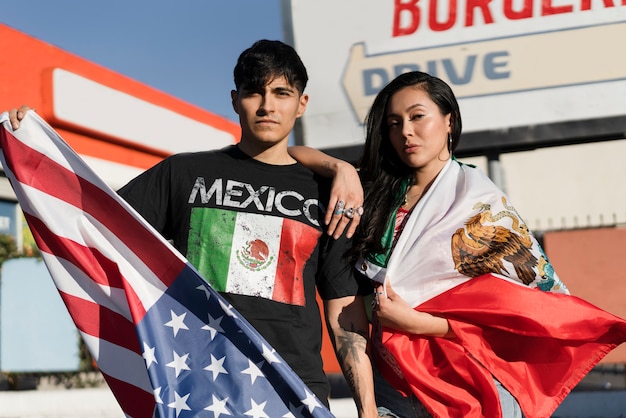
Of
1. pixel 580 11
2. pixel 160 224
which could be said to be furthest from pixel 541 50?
pixel 160 224

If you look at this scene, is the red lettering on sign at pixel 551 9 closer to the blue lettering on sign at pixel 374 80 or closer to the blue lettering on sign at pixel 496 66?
the blue lettering on sign at pixel 496 66

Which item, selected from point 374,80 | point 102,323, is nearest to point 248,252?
point 102,323

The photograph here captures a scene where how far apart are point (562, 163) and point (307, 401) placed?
25.7 meters

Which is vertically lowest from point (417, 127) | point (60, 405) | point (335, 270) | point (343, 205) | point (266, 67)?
point (60, 405)

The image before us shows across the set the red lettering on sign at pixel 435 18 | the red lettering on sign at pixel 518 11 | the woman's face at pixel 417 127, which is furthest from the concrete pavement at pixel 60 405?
the woman's face at pixel 417 127

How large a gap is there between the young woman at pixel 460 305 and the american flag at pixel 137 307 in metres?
0.45

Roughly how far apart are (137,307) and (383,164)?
1174 millimetres

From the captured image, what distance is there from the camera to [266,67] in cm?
Result: 302

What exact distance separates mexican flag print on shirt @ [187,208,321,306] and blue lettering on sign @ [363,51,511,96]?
18.7 feet

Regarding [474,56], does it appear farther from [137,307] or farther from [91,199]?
[137,307]

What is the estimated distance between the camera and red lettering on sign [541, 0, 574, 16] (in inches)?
327

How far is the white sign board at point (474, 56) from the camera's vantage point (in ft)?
27.0

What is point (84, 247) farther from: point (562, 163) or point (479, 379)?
point (562, 163)

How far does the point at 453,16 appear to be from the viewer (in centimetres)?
854
